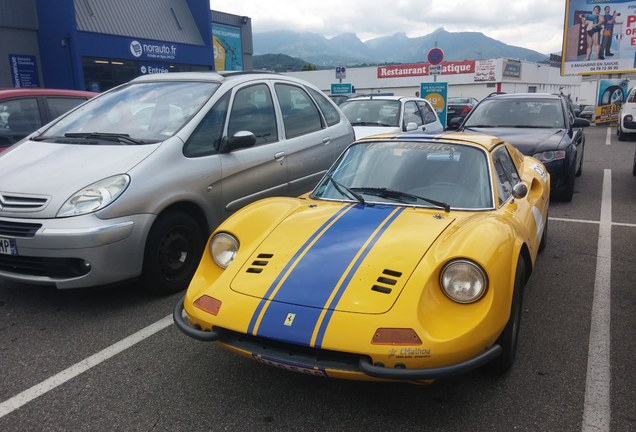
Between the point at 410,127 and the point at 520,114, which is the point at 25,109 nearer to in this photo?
the point at 410,127

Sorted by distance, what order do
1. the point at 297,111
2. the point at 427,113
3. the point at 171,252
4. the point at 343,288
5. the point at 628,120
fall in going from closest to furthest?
the point at 343,288, the point at 171,252, the point at 297,111, the point at 427,113, the point at 628,120

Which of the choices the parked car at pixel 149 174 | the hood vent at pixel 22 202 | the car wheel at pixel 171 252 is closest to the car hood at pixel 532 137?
the parked car at pixel 149 174

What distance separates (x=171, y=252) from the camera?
4031mm

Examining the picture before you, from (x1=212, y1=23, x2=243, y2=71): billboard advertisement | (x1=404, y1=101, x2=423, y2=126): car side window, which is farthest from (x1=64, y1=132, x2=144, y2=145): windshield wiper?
(x1=212, y1=23, x2=243, y2=71): billboard advertisement

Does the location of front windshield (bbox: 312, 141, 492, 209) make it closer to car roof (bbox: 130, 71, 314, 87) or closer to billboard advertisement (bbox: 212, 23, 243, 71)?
car roof (bbox: 130, 71, 314, 87)

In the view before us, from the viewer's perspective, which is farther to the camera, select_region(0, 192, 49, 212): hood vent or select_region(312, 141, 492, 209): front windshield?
select_region(0, 192, 49, 212): hood vent

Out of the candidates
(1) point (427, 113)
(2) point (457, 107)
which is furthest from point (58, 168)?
(2) point (457, 107)

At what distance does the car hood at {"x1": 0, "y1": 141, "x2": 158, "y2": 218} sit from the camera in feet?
11.7

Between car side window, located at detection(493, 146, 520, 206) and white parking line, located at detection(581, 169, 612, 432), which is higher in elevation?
car side window, located at detection(493, 146, 520, 206)

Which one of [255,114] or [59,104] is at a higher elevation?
[59,104]

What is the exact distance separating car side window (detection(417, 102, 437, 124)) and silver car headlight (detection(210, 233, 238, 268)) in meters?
7.23

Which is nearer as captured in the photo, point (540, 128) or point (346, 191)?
point (346, 191)

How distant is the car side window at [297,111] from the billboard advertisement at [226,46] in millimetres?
22954

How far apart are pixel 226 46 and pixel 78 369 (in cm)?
2725
